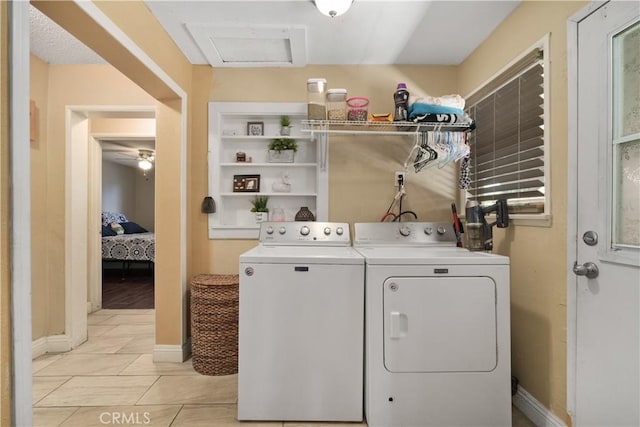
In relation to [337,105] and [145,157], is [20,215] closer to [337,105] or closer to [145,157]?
[337,105]

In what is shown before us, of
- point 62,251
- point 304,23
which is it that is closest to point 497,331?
point 304,23

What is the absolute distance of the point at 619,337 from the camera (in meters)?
1.28

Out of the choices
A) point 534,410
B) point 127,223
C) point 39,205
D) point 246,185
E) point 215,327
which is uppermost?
point 246,185

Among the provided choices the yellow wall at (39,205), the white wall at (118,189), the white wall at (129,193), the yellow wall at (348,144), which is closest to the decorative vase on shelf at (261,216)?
the yellow wall at (348,144)

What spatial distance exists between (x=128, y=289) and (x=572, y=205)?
16.9 feet

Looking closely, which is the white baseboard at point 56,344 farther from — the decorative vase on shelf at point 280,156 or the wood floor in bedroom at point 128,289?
the decorative vase on shelf at point 280,156

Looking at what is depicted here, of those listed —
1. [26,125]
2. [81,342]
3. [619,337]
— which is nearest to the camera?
[26,125]

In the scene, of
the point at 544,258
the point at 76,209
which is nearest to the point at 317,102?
the point at 544,258

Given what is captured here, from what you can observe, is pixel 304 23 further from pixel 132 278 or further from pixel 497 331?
pixel 132 278

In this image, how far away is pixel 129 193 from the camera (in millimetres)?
8242

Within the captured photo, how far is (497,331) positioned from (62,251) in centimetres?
311

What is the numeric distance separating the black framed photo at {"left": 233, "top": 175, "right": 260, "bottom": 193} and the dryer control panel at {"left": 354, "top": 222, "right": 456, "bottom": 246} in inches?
34.3

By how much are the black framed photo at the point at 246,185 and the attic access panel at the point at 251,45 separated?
86 cm

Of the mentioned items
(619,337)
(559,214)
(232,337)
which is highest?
(559,214)
